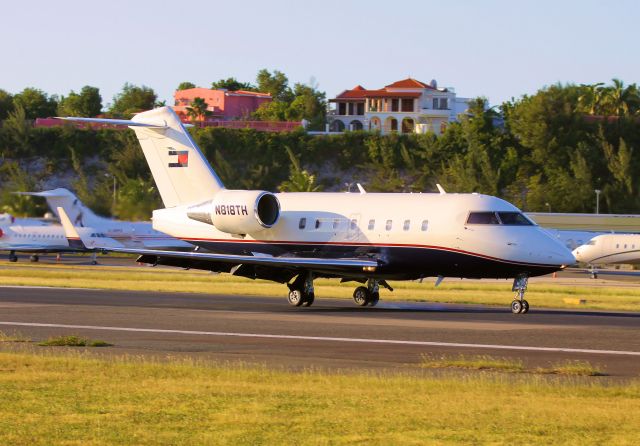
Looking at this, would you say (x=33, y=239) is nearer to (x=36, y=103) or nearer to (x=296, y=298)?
(x=296, y=298)

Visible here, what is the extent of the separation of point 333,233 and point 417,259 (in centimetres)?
294

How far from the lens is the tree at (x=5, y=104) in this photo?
468 feet

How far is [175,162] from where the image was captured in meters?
37.1

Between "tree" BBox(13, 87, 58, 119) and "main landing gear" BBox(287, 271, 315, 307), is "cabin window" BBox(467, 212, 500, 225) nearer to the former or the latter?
"main landing gear" BBox(287, 271, 315, 307)

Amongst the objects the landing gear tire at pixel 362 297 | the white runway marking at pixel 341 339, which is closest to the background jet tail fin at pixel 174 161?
the landing gear tire at pixel 362 297

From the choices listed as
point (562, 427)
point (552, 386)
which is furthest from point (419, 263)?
point (562, 427)

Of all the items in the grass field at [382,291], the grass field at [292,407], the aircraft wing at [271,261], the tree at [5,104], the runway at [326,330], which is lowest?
the grass field at [382,291]

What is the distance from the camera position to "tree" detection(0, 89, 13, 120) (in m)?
142

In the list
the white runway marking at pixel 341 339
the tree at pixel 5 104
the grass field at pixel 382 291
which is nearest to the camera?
the white runway marking at pixel 341 339

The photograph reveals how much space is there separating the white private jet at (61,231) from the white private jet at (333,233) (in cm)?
2744

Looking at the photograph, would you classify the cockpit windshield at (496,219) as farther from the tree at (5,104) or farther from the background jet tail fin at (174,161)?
the tree at (5,104)

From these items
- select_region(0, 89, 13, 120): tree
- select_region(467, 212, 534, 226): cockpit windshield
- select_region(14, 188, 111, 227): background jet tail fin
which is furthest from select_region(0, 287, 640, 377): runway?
select_region(0, 89, 13, 120): tree

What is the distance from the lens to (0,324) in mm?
26484

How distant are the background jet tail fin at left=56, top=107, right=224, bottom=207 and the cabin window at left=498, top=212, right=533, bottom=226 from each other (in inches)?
382
